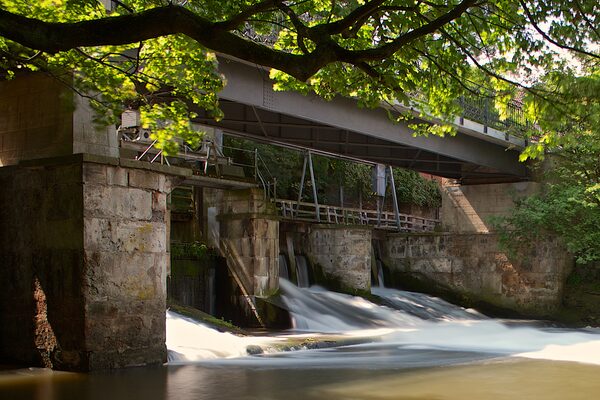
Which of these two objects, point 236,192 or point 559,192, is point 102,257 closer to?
point 236,192

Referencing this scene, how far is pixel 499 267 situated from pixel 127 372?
1894cm

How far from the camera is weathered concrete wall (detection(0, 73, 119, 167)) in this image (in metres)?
10.8

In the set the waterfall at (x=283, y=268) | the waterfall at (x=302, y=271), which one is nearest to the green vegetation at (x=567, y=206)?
the waterfall at (x=302, y=271)

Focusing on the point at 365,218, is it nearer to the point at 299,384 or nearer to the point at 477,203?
the point at 477,203

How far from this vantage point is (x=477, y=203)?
93.7ft

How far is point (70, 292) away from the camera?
10.2m

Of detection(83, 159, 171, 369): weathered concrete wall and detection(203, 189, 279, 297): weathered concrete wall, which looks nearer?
detection(83, 159, 171, 369): weathered concrete wall

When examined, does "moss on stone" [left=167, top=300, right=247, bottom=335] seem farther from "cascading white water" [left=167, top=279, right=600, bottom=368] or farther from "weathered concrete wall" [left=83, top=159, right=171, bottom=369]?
"weathered concrete wall" [left=83, top=159, right=171, bottom=369]

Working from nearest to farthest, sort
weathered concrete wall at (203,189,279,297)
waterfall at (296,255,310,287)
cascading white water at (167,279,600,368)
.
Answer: cascading white water at (167,279,600,368) → weathered concrete wall at (203,189,279,297) → waterfall at (296,255,310,287)

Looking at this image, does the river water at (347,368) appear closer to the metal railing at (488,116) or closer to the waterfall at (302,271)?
the waterfall at (302,271)

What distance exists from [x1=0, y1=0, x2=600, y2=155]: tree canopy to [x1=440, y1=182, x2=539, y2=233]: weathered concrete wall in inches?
679

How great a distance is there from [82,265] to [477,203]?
68.2ft

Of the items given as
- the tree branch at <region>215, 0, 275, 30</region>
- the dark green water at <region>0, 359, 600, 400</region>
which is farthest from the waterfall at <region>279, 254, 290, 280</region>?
the tree branch at <region>215, 0, 275, 30</region>

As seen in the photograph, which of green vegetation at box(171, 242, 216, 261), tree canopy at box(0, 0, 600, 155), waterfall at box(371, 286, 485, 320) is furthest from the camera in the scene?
waterfall at box(371, 286, 485, 320)
